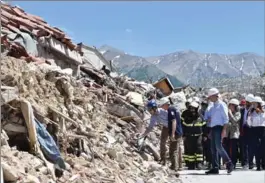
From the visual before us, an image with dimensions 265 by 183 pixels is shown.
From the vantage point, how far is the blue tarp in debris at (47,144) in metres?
6.46

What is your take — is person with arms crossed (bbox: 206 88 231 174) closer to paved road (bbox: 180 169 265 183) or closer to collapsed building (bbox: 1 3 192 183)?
paved road (bbox: 180 169 265 183)

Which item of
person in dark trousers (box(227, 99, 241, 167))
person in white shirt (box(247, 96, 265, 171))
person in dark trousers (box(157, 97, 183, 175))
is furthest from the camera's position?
person in dark trousers (box(227, 99, 241, 167))

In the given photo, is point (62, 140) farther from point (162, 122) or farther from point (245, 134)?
point (245, 134)

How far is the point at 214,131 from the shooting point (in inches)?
387

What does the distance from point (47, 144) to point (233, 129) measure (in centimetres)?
638

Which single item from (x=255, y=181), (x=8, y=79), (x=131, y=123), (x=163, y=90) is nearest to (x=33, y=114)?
(x=8, y=79)

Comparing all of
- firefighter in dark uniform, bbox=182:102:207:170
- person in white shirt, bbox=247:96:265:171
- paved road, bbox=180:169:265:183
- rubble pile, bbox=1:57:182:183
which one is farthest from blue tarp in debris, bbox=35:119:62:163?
person in white shirt, bbox=247:96:265:171

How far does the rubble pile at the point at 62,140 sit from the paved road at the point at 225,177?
0.41 m

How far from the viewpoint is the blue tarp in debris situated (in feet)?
21.2

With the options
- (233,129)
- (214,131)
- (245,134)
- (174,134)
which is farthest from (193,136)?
(214,131)

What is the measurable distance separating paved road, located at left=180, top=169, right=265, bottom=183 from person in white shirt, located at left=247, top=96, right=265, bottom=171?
95 cm

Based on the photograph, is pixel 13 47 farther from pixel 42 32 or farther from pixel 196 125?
pixel 196 125

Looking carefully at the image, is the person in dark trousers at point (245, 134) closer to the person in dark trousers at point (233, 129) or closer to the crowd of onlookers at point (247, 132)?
the crowd of onlookers at point (247, 132)

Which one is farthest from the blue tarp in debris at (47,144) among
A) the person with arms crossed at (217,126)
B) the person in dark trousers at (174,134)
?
the person with arms crossed at (217,126)
